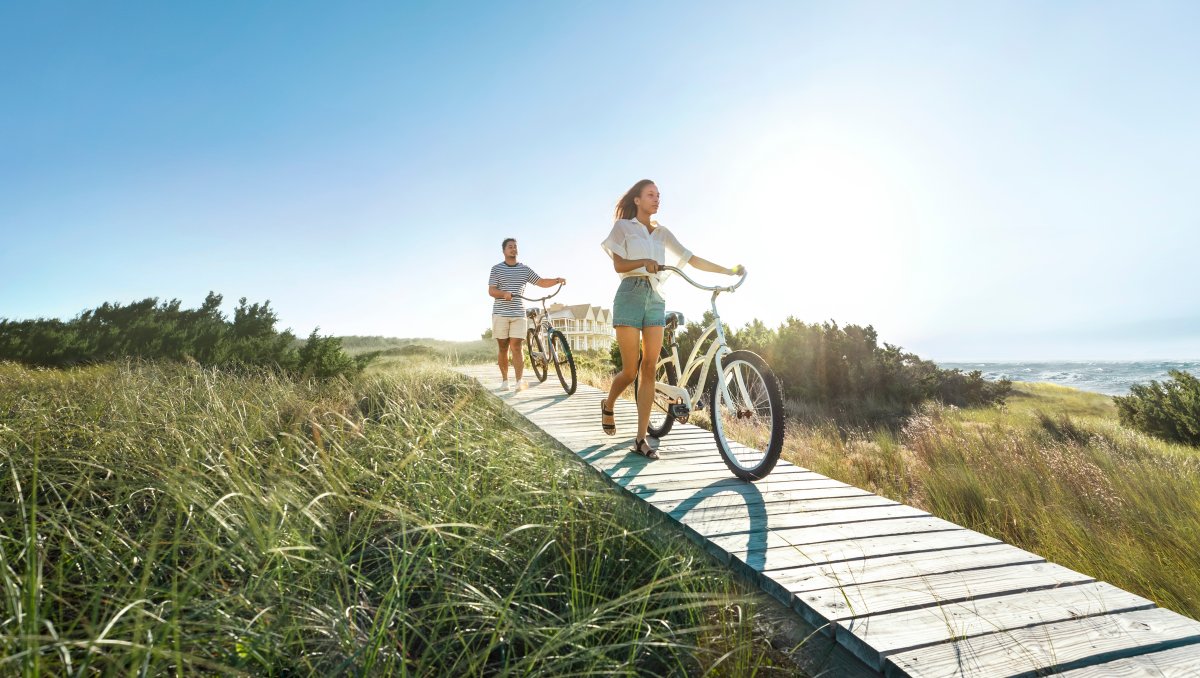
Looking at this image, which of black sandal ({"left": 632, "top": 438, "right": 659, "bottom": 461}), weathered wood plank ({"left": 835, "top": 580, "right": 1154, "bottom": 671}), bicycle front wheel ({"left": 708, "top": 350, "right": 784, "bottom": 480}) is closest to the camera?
weathered wood plank ({"left": 835, "top": 580, "right": 1154, "bottom": 671})

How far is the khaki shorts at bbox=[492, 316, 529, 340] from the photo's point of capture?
786 centimetres

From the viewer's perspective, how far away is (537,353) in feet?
28.7

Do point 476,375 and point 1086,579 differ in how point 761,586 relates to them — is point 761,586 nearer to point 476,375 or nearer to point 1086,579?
point 1086,579

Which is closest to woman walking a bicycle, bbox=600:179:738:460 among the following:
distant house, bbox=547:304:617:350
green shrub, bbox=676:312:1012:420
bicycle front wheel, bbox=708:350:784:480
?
bicycle front wheel, bbox=708:350:784:480

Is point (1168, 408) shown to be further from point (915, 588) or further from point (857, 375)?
point (915, 588)

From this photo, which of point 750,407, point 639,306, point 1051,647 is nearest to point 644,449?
point 750,407

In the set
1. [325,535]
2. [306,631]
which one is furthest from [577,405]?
Result: [306,631]

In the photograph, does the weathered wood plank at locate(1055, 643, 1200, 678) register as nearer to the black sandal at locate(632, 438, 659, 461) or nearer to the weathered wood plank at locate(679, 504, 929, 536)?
the weathered wood plank at locate(679, 504, 929, 536)

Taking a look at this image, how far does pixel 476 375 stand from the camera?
33.2ft

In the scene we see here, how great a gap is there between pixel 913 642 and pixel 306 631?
74.2 inches

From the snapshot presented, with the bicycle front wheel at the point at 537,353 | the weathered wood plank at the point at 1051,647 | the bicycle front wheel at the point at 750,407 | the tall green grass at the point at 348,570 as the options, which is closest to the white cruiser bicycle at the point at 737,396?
the bicycle front wheel at the point at 750,407

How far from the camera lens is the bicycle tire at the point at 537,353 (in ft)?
28.2

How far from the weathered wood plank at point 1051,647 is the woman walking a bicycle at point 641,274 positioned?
2506 millimetres

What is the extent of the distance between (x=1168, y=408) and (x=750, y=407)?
10.4m
